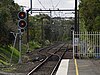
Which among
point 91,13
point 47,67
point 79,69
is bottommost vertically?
point 47,67

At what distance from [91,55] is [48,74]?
9934mm

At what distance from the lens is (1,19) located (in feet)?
118

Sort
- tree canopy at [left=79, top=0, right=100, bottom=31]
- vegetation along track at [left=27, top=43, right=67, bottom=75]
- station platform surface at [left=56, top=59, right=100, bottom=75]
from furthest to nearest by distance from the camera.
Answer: tree canopy at [left=79, top=0, right=100, bottom=31], vegetation along track at [left=27, top=43, right=67, bottom=75], station platform surface at [left=56, top=59, right=100, bottom=75]

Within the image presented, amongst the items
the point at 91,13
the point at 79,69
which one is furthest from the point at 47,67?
the point at 91,13

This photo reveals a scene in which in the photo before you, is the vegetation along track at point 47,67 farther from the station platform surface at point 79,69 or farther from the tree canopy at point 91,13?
the tree canopy at point 91,13

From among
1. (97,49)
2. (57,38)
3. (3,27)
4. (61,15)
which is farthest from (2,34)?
(57,38)

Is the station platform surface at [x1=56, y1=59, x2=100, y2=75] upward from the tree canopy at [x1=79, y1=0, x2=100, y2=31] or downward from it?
downward

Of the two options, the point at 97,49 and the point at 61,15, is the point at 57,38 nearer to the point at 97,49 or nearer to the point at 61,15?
the point at 61,15

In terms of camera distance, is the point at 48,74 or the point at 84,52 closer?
the point at 48,74

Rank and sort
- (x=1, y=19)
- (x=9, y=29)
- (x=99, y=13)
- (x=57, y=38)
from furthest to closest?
1. (x=57, y=38)
2. (x=9, y=29)
3. (x=1, y=19)
4. (x=99, y=13)

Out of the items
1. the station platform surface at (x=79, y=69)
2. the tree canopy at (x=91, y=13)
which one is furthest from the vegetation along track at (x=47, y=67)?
the tree canopy at (x=91, y=13)

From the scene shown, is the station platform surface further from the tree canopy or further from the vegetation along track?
the tree canopy

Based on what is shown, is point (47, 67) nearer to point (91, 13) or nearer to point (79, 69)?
point (79, 69)

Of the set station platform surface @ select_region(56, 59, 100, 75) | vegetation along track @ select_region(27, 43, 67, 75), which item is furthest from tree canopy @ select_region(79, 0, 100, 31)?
station platform surface @ select_region(56, 59, 100, 75)
